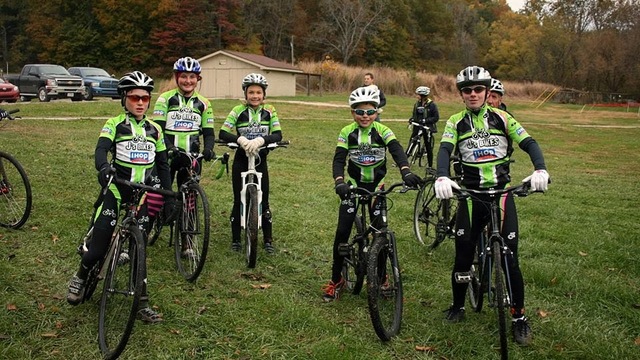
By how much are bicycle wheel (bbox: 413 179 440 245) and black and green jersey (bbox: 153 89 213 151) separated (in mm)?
2990

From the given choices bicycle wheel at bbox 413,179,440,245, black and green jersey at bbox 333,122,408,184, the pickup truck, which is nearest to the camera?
black and green jersey at bbox 333,122,408,184

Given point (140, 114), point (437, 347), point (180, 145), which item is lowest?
point (437, 347)

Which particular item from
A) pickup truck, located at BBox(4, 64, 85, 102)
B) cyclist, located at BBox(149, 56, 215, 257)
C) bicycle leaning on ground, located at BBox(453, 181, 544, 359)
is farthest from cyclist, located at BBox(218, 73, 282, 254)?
pickup truck, located at BBox(4, 64, 85, 102)

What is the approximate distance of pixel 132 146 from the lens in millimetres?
5180

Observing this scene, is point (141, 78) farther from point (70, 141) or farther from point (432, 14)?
point (432, 14)

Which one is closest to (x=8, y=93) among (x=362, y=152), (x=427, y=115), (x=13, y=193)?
(x=427, y=115)

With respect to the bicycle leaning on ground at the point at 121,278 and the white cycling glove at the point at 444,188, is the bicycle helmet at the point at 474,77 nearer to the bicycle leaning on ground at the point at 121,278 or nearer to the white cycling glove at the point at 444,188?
the white cycling glove at the point at 444,188

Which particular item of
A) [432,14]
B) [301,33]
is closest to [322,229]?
[301,33]

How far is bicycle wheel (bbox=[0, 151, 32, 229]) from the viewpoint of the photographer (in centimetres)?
714

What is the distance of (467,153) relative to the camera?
5.15 m

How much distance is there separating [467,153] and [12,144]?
11.8 metres

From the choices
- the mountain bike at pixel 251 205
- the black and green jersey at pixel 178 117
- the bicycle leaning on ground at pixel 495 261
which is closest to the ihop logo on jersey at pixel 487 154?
the bicycle leaning on ground at pixel 495 261

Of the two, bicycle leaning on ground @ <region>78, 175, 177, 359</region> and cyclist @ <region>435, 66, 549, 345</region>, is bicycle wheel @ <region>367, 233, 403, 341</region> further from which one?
bicycle leaning on ground @ <region>78, 175, 177, 359</region>

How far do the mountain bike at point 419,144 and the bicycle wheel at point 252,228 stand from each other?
8.51 m
